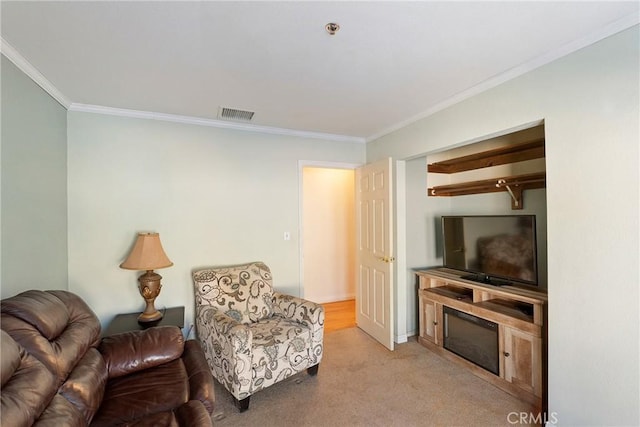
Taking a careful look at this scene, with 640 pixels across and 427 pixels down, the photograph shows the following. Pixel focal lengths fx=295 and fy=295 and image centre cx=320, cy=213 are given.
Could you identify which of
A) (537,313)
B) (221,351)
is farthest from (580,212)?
(221,351)

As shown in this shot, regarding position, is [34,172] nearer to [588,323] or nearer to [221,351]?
[221,351]

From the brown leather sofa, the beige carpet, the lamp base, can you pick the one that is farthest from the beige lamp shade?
the beige carpet

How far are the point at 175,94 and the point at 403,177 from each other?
2287 millimetres

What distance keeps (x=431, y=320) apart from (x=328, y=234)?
217 cm

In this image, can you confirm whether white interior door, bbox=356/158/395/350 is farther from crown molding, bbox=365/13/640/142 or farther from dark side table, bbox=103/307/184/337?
dark side table, bbox=103/307/184/337

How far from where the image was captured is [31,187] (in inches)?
77.7

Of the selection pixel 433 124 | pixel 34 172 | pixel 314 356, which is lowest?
pixel 314 356

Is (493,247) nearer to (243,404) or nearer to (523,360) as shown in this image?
(523,360)

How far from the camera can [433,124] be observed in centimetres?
271

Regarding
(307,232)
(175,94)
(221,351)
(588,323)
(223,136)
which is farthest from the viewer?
(307,232)

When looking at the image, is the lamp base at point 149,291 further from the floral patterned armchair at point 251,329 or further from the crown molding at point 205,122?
the crown molding at point 205,122

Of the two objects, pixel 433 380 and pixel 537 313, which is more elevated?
pixel 537 313

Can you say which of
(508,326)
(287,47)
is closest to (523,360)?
(508,326)

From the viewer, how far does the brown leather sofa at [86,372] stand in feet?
3.81
